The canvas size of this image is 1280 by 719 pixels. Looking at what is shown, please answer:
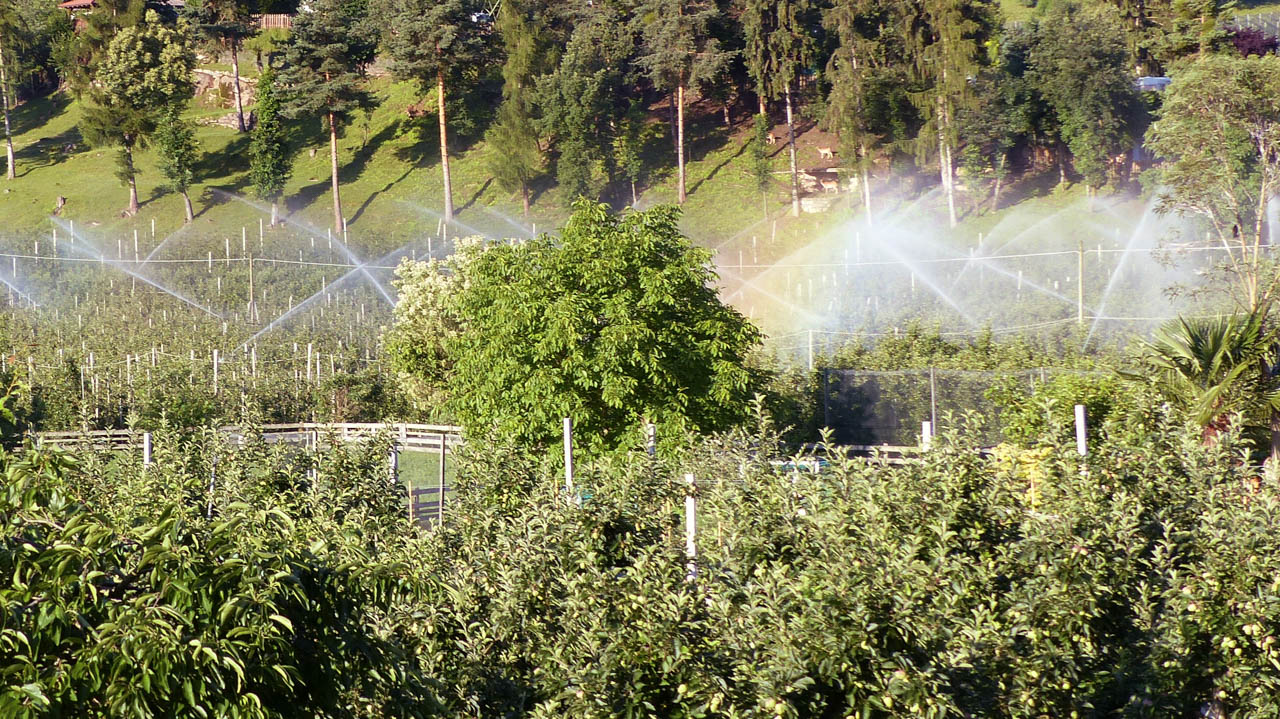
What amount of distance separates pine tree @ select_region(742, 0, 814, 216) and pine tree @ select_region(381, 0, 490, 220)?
14.6 metres

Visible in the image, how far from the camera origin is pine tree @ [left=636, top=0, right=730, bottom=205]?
61281mm

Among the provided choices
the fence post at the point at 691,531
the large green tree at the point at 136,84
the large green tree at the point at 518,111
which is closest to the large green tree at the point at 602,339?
the fence post at the point at 691,531

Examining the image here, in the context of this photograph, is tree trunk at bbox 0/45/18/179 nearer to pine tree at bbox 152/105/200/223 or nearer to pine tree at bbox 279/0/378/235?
pine tree at bbox 152/105/200/223

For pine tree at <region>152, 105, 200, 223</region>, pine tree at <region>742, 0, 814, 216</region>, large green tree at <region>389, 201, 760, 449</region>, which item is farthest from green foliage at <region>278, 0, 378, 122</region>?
large green tree at <region>389, 201, 760, 449</region>

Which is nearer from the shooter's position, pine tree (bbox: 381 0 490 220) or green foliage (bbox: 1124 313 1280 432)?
green foliage (bbox: 1124 313 1280 432)

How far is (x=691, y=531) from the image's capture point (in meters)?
7.14

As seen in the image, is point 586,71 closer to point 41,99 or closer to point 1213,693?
point 41,99

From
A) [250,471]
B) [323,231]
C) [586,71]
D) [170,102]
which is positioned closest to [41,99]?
[170,102]

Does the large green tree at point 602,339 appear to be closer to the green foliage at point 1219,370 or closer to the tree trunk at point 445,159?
the green foliage at point 1219,370

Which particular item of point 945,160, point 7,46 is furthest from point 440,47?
point 7,46

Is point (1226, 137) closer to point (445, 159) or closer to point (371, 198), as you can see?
point (445, 159)

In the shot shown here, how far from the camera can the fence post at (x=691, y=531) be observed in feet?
21.0

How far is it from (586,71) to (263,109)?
18419mm

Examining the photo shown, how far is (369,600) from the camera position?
500 centimetres
